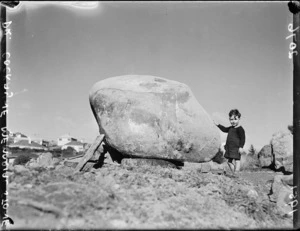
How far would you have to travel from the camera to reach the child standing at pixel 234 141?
643cm

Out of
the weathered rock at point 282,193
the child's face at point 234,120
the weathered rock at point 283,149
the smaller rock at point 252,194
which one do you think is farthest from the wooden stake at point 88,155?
the weathered rock at point 283,149

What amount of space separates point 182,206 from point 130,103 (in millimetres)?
2713

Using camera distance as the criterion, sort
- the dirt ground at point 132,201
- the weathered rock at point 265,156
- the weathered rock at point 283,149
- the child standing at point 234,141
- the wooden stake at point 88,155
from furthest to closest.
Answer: the weathered rock at point 265,156 → the weathered rock at point 283,149 → the child standing at point 234,141 → the wooden stake at point 88,155 → the dirt ground at point 132,201

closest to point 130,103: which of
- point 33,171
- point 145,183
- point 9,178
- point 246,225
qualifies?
point 145,183

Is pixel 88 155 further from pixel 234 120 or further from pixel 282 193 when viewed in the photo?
pixel 282 193

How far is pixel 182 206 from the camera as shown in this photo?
444 centimetres

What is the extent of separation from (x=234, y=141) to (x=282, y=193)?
155 centimetres

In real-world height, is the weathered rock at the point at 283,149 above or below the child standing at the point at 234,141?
below

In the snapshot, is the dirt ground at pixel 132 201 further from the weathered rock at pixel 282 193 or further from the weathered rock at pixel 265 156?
the weathered rock at pixel 265 156

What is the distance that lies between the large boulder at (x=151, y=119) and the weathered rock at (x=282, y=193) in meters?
1.79

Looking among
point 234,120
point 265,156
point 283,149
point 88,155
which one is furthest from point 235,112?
point 265,156

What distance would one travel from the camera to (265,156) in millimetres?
9633

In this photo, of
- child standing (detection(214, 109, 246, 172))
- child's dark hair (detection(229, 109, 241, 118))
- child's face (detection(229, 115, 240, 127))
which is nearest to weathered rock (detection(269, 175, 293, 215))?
child standing (detection(214, 109, 246, 172))

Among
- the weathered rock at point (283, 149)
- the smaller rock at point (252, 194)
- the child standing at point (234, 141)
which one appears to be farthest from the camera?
the weathered rock at point (283, 149)
